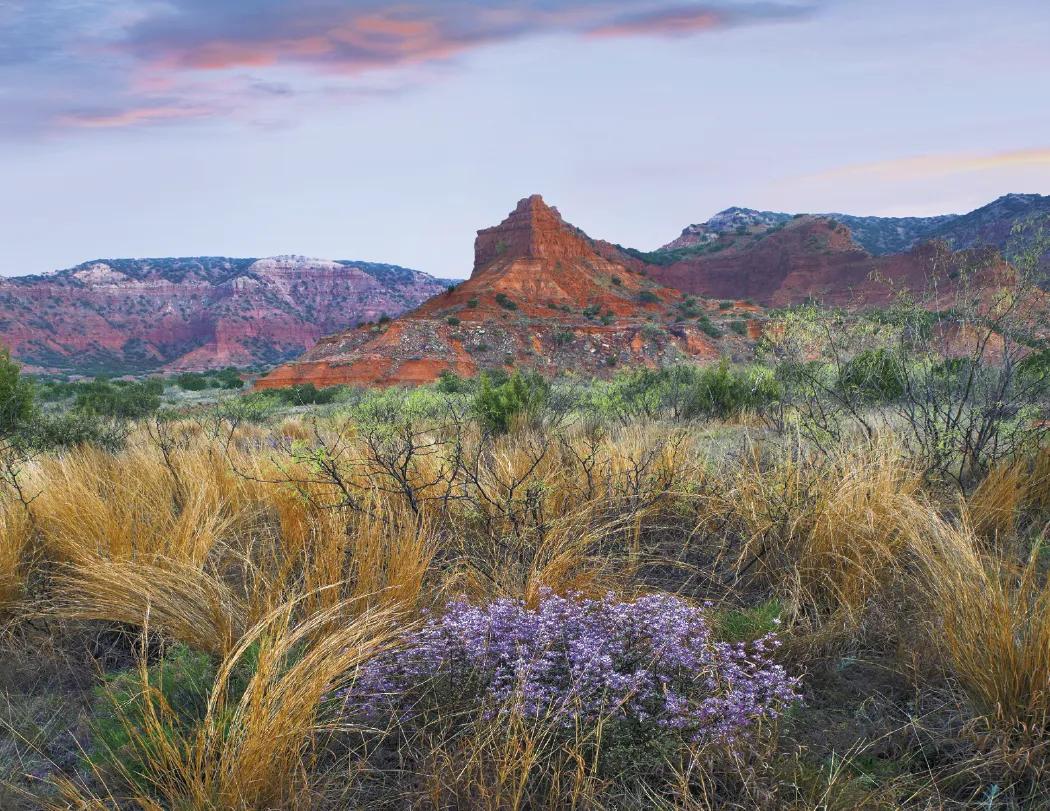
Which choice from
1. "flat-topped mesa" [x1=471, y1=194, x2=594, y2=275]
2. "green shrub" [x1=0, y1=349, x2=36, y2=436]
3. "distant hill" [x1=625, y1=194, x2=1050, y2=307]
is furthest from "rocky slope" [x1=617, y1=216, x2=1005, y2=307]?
"green shrub" [x1=0, y1=349, x2=36, y2=436]

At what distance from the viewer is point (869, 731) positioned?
8.24 feet

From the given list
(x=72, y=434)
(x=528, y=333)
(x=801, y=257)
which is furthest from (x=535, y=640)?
(x=801, y=257)

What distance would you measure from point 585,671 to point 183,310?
475 feet

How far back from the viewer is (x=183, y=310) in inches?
5113

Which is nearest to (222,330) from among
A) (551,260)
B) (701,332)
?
(551,260)

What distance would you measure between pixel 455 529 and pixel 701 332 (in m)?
53.0

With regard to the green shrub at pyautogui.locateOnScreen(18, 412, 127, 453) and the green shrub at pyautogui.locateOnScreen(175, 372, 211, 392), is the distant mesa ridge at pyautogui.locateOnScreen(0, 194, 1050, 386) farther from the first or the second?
the green shrub at pyautogui.locateOnScreen(18, 412, 127, 453)

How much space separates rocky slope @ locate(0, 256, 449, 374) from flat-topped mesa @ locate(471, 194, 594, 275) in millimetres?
44112

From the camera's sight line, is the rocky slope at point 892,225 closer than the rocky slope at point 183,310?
Yes

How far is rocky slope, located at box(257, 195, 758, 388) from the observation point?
154 feet

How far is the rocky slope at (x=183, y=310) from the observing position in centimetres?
10650

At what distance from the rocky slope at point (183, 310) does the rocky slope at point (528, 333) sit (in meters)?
55.1

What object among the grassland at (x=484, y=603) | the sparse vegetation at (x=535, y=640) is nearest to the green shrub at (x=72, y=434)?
the grassland at (x=484, y=603)

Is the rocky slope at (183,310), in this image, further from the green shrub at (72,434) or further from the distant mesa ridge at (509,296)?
the green shrub at (72,434)
